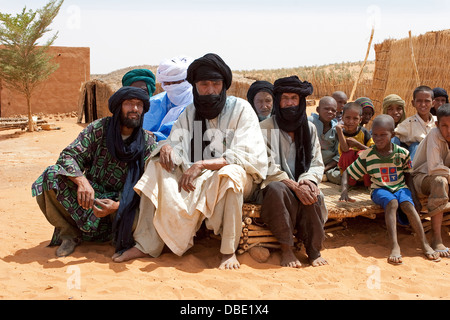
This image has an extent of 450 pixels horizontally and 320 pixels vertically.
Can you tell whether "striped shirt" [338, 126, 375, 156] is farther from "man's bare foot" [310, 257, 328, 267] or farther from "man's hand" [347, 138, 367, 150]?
"man's bare foot" [310, 257, 328, 267]

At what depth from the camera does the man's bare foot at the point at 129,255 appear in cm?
418

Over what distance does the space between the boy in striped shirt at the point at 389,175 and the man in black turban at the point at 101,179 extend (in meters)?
2.34

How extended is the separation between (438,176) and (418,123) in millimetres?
1170

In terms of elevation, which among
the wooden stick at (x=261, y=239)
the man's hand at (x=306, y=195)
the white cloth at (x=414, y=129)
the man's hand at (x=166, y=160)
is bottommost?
the wooden stick at (x=261, y=239)

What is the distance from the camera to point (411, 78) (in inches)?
414

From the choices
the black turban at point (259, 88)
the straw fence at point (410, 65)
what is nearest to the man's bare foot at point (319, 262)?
the black turban at point (259, 88)

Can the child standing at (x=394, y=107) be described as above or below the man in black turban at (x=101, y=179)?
above

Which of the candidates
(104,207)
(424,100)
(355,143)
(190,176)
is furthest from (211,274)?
(424,100)

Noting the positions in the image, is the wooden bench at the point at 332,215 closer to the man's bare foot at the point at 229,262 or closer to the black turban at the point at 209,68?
the man's bare foot at the point at 229,262

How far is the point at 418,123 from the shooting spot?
5.64 m

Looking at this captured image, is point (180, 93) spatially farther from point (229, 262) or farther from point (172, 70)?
point (229, 262)
